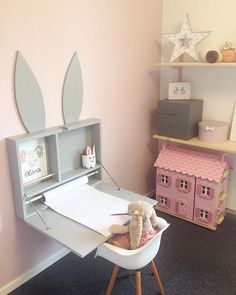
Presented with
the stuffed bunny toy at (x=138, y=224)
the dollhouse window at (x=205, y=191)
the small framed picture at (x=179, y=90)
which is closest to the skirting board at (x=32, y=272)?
the stuffed bunny toy at (x=138, y=224)

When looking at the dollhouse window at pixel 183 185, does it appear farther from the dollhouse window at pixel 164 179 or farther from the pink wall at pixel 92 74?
the pink wall at pixel 92 74

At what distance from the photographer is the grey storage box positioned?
235 cm

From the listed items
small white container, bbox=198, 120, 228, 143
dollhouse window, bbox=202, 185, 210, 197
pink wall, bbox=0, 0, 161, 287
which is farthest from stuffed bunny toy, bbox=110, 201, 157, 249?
small white container, bbox=198, 120, 228, 143

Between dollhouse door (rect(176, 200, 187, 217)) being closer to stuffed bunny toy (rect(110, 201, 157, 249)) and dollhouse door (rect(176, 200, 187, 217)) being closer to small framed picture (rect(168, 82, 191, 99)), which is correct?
small framed picture (rect(168, 82, 191, 99))

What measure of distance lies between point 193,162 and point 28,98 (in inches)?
57.1

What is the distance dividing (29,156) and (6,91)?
410 mm

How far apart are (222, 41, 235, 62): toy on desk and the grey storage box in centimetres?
42

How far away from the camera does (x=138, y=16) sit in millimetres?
2301

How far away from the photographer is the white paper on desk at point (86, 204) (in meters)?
1.58

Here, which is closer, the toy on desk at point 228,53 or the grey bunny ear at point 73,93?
the grey bunny ear at point 73,93

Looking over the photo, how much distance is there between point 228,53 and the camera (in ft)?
7.11

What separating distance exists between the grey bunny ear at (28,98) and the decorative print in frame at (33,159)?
3.8 inches

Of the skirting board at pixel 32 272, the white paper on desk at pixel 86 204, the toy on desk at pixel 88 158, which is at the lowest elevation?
the skirting board at pixel 32 272

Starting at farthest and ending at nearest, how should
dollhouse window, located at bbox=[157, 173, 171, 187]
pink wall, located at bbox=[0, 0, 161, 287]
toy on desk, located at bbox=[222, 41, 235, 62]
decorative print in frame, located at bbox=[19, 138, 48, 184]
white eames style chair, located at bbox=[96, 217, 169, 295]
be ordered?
1. dollhouse window, located at bbox=[157, 173, 171, 187]
2. toy on desk, located at bbox=[222, 41, 235, 62]
3. decorative print in frame, located at bbox=[19, 138, 48, 184]
4. pink wall, located at bbox=[0, 0, 161, 287]
5. white eames style chair, located at bbox=[96, 217, 169, 295]
